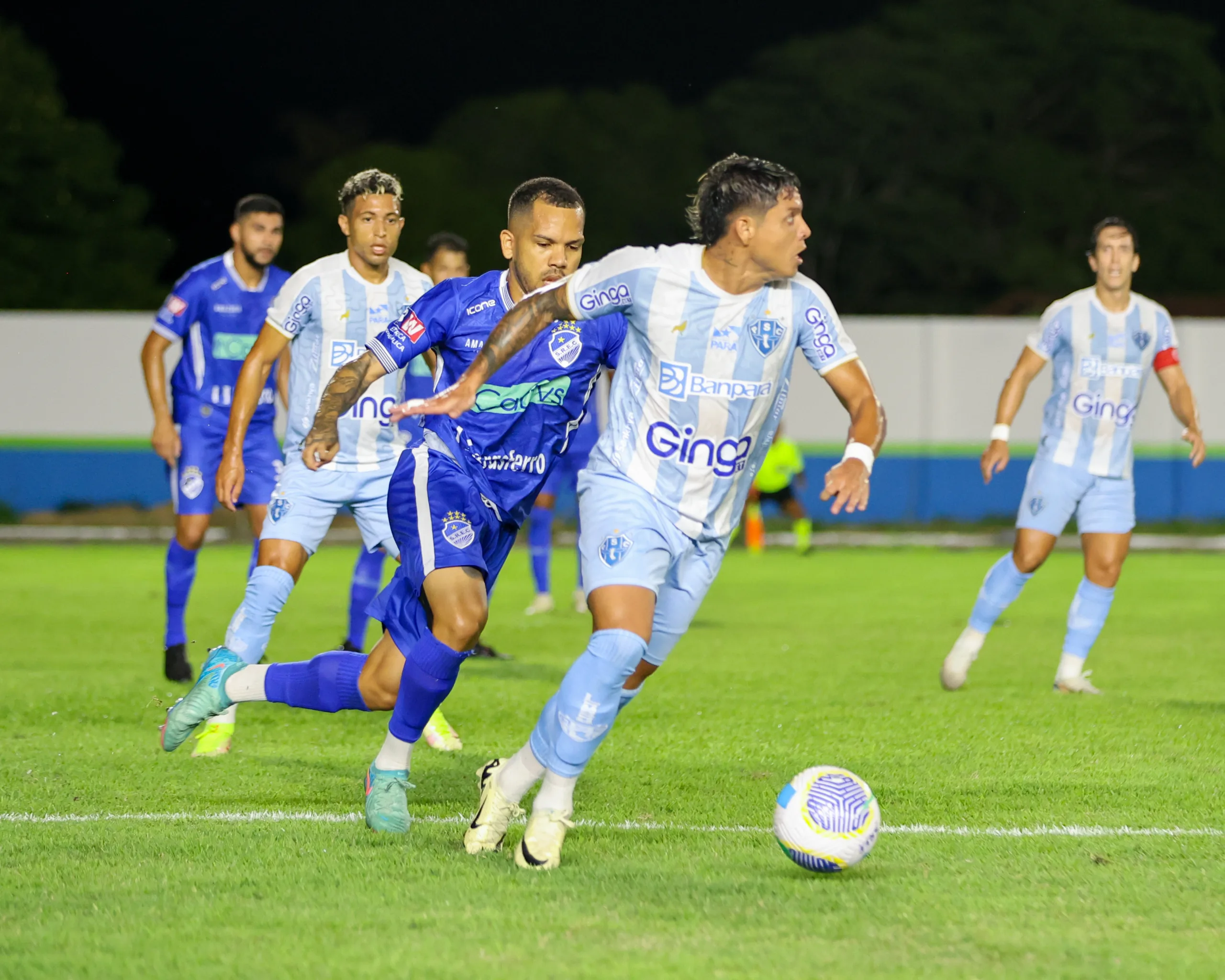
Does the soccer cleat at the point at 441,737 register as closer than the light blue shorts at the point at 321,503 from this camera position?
Yes

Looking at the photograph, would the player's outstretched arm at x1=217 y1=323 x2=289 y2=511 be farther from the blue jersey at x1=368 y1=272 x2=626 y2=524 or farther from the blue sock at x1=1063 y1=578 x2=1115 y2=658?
the blue sock at x1=1063 y1=578 x2=1115 y2=658

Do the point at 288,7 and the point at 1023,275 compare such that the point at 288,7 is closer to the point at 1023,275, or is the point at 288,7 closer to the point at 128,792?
the point at 1023,275

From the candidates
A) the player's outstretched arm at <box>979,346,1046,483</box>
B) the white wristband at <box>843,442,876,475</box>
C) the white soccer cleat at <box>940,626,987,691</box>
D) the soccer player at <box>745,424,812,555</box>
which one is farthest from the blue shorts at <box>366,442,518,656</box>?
the soccer player at <box>745,424,812,555</box>

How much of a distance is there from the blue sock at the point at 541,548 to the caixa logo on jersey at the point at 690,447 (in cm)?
722

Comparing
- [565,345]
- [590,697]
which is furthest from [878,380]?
[590,697]

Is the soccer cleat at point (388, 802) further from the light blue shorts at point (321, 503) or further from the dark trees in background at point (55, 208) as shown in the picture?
the dark trees in background at point (55, 208)

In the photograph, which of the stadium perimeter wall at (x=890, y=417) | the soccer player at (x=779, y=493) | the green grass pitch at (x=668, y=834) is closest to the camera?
the green grass pitch at (x=668, y=834)

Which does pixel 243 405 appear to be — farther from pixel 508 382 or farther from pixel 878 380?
pixel 878 380

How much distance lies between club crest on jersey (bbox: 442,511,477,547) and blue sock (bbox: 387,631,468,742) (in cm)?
29

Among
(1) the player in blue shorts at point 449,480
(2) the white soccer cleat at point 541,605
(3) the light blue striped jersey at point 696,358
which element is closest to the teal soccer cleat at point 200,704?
(1) the player in blue shorts at point 449,480

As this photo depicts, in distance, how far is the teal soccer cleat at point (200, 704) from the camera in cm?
537

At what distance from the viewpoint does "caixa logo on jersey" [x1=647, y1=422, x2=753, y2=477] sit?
4613 millimetres

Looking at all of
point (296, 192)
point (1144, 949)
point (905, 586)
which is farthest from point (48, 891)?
point (296, 192)

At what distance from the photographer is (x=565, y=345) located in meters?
5.14
